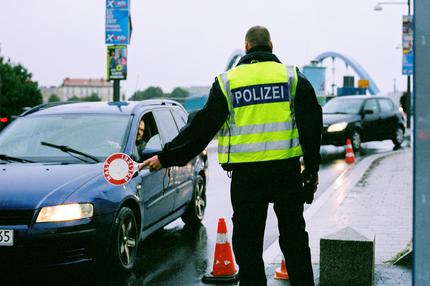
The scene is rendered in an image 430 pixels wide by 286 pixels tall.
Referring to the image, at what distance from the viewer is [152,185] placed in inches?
269

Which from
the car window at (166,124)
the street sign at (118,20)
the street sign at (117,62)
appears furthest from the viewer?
the street sign at (117,62)

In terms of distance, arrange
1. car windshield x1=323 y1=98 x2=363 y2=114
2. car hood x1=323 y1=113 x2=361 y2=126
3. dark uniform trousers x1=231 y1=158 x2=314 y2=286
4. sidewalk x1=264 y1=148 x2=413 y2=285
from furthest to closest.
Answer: car windshield x1=323 y1=98 x2=363 y2=114 < car hood x1=323 y1=113 x2=361 y2=126 < sidewalk x1=264 y1=148 x2=413 y2=285 < dark uniform trousers x1=231 y1=158 x2=314 y2=286

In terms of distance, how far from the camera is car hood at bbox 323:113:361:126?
19531 mm

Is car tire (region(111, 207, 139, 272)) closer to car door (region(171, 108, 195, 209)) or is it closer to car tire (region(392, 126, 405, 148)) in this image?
car door (region(171, 108, 195, 209))

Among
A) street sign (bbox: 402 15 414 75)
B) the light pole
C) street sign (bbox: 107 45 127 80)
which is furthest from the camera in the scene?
the light pole

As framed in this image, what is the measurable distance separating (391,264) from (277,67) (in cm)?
293

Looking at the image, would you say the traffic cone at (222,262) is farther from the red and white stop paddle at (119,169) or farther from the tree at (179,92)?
the tree at (179,92)

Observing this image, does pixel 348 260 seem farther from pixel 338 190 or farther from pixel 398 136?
pixel 398 136

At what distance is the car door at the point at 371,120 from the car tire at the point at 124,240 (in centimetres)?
1484

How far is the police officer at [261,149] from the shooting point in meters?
3.92

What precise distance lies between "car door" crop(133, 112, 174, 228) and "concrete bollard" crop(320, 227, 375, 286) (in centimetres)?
191

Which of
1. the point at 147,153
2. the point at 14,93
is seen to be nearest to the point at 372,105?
the point at 147,153

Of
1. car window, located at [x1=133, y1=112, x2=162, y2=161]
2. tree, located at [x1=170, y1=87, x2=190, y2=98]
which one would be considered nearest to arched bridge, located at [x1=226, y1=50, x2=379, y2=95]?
tree, located at [x1=170, y1=87, x2=190, y2=98]

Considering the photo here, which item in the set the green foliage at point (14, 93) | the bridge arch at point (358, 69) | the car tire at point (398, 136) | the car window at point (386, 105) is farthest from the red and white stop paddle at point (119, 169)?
the bridge arch at point (358, 69)
